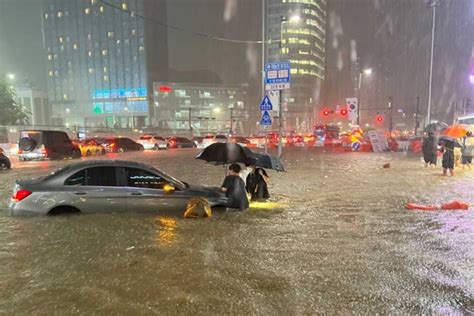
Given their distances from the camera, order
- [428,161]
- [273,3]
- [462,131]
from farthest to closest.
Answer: [273,3]
[428,161]
[462,131]

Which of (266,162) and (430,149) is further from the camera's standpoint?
(430,149)

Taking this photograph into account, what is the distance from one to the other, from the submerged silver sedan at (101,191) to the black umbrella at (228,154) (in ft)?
4.68

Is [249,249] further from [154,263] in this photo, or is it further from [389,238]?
[389,238]

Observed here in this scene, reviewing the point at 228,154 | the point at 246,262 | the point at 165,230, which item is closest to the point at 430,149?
the point at 228,154

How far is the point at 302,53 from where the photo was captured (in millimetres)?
140500

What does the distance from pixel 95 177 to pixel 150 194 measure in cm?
113

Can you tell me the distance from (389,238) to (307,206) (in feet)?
9.39

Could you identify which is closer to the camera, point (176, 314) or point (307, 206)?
point (176, 314)

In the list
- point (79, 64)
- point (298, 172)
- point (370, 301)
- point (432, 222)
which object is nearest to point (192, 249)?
point (370, 301)

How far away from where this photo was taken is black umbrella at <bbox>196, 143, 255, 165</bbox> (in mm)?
8547

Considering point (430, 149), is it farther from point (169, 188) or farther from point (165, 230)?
point (165, 230)

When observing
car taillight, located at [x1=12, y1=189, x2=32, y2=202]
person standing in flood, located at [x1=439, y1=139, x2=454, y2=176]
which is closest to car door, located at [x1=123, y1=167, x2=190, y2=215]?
car taillight, located at [x1=12, y1=189, x2=32, y2=202]

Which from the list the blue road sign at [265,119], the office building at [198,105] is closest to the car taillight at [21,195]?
the blue road sign at [265,119]

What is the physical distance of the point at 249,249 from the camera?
5.83m
